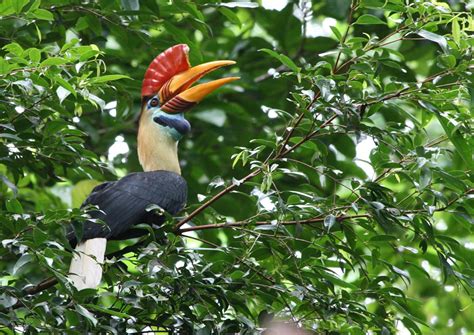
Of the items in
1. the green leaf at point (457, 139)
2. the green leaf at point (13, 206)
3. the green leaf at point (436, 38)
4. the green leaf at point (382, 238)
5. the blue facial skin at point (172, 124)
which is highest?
the green leaf at point (436, 38)

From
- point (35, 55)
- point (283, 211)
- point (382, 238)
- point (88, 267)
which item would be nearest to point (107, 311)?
point (88, 267)

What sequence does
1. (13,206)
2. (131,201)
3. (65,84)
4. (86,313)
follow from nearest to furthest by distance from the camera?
(86,313) < (65,84) < (13,206) < (131,201)

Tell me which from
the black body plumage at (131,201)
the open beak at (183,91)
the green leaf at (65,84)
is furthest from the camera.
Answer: the open beak at (183,91)

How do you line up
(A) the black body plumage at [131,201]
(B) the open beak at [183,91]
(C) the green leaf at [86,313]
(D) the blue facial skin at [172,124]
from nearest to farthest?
(C) the green leaf at [86,313] → (A) the black body plumage at [131,201] → (B) the open beak at [183,91] → (D) the blue facial skin at [172,124]

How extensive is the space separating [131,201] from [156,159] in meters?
0.37

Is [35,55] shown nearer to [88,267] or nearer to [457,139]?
[88,267]

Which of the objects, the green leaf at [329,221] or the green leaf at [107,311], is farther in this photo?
the green leaf at [329,221]

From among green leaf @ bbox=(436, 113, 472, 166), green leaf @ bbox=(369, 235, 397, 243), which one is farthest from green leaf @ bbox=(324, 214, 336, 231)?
green leaf @ bbox=(436, 113, 472, 166)

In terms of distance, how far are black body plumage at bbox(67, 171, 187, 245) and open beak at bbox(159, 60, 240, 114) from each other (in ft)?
0.83

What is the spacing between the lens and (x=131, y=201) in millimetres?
2934

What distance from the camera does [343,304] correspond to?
101 inches

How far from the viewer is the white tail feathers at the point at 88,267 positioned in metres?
2.56

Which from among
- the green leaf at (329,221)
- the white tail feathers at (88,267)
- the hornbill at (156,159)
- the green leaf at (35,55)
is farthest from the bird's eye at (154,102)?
the green leaf at (329,221)

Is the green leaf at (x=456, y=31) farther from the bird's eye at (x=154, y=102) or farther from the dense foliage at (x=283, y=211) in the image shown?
the bird's eye at (x=154, y=102)
